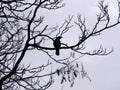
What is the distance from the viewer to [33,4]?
25.9 feet

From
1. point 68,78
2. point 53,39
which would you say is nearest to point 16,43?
point 53,39

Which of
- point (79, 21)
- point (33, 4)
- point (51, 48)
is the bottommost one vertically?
point (51, 48)

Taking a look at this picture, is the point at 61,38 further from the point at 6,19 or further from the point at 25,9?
the point at 6,19

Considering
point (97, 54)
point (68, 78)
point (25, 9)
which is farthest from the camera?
point (25, 9)

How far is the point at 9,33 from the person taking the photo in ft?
26.4

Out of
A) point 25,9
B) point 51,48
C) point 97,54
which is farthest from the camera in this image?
point 25,9

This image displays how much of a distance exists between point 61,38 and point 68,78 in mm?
1507

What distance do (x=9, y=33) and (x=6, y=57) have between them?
0.61m

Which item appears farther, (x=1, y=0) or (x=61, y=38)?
(x=1, y=0)

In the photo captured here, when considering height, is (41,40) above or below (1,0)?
below

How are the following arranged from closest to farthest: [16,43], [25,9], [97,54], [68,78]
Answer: [68,78], [97,54], [25,9], [16,43]

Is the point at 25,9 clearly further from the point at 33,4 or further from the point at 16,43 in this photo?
the point at 16,43

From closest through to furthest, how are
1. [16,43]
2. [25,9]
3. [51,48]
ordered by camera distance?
[51,48] → [25,9] → [16,43]

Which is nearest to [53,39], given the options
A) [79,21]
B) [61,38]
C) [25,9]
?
[61,38]
